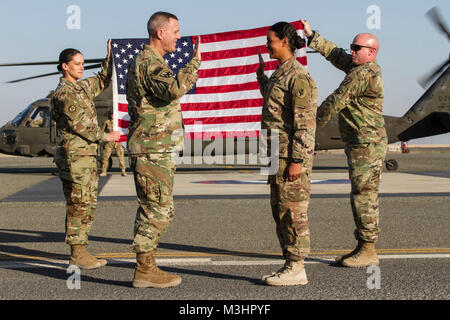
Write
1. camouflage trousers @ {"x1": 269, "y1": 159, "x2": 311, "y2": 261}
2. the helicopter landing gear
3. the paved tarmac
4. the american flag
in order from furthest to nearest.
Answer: the helicopter landing gear < the american flag < camouflage trousers @ {"x1": 269, "y1": 159, "x2": 311, "y2": 261} < the paved tarmac

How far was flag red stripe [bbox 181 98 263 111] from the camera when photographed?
13.2 meters

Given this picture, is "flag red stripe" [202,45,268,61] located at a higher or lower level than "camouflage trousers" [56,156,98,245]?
higher

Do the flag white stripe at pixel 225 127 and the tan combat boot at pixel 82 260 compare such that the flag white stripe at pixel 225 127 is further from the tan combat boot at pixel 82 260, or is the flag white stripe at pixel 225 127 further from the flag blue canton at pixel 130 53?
the tan combat boot at pixel 82 260

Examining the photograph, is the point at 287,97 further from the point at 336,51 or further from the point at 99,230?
the point at 99,230

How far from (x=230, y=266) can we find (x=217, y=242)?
128 centimetres

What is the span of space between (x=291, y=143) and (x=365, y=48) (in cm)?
149

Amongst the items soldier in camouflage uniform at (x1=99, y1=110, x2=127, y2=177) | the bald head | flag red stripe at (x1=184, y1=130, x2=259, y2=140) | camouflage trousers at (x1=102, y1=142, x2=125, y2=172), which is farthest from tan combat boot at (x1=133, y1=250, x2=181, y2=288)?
camouflage trousers at (x1=102, y1=142, x2=125, y2=172)

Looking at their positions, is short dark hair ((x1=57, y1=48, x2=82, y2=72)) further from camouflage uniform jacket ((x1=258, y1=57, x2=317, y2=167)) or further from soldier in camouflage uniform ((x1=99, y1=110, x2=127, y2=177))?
soldier in camouflage uniform ((x1=99, y1=110, x2=127, y2=177))

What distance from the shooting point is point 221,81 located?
1358 cm

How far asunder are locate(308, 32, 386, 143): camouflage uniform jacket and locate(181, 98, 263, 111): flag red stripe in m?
7.53

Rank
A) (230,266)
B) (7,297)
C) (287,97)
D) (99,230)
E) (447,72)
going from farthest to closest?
(447,72)
(99,230)
(230,266)
(287,97)
(7,297)

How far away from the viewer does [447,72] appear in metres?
Result: 22.9

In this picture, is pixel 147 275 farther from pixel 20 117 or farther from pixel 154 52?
pixel 20 117
